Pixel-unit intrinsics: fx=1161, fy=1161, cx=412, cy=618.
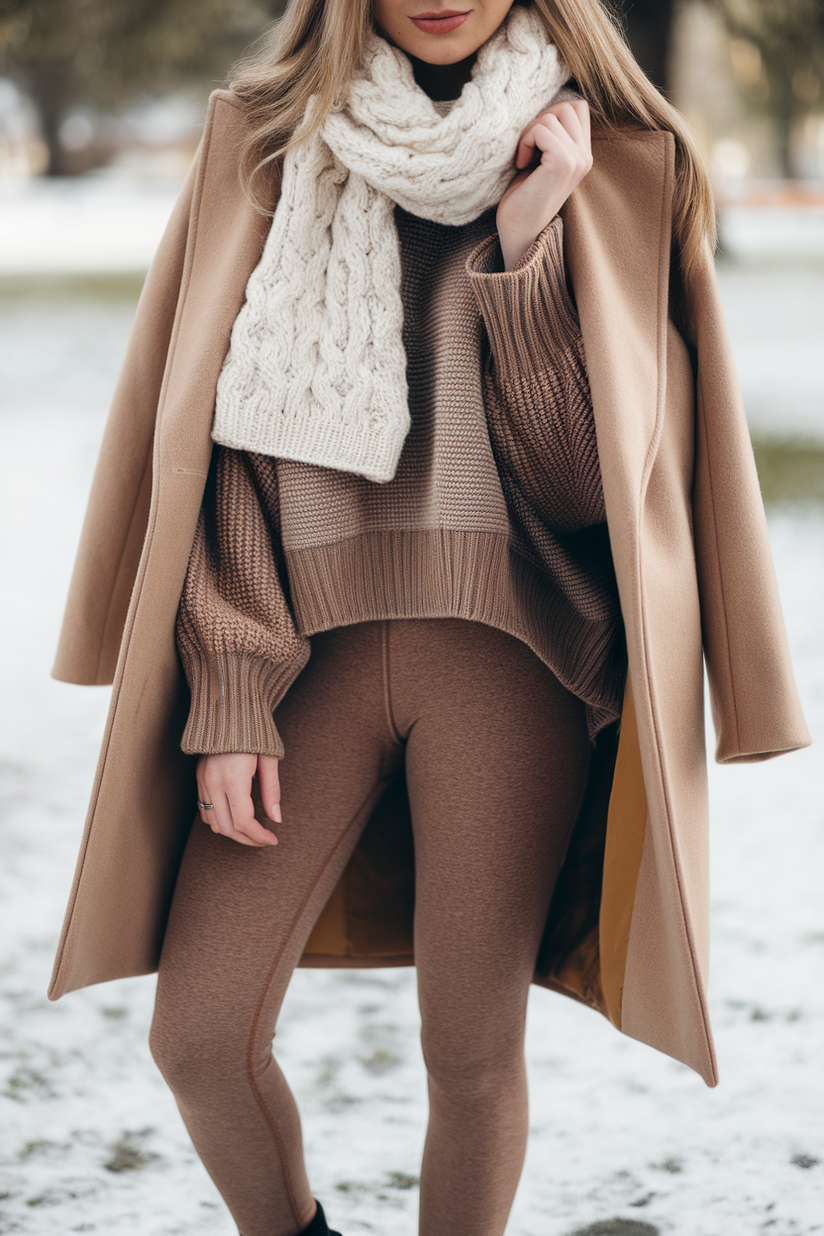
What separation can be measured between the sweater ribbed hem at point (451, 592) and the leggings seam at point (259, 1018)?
278 mm

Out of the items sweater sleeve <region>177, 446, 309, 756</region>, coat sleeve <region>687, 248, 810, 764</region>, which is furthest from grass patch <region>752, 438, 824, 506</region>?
sweater sleeve <region>177, 446, 309, 756</region>

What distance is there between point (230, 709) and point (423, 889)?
0.35m

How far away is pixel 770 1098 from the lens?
2.18 meters

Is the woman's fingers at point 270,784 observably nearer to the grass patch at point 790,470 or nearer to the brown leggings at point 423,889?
the brown leggings at point 423,889

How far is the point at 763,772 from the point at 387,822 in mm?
2161

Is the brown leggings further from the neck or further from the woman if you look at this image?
the neck

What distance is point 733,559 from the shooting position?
58.2 inches

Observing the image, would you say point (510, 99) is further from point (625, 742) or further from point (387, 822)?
point (387, 822)

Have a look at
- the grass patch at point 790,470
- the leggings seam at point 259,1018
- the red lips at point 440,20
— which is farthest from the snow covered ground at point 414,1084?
the grass patch at point 790,470

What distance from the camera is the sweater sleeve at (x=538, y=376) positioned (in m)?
1.36

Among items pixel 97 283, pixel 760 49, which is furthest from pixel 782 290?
pixel 97 283

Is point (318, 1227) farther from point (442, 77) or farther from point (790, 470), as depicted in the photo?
point (790, 470)

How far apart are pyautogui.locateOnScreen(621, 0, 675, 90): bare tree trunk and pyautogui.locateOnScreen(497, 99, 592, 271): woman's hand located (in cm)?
837

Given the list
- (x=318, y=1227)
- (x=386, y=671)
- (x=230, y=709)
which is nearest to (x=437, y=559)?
(x=386, y=671)
